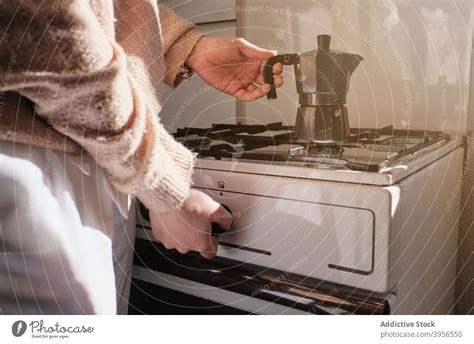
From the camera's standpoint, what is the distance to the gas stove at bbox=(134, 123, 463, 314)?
0.40 m

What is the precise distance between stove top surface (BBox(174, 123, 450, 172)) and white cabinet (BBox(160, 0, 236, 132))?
0.19 m

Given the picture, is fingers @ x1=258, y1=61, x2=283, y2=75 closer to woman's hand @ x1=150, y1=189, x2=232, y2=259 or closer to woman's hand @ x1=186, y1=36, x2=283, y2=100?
woman's hand @ x1=186, y1=36, x2=283, y2=100

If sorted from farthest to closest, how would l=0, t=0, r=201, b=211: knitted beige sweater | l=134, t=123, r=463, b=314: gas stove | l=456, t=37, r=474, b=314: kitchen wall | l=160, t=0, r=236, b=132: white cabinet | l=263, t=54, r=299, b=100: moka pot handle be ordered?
1. l=160, t=0, r=236, b=132: white cabinet
2. l=456, t=37, r=474, b=314: kitchen wall
3. l=263, t=54, r=299, b=100: moka pot handle
4. l=134, t=123, r=463, b=314: gas stove
5. l=0, t=0, r=201, b=211: knitted beige sweater

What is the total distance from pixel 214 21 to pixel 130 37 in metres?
0.45

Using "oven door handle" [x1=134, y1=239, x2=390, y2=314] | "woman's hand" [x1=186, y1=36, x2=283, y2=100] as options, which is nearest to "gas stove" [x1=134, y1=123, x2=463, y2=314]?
"oven door handle" [x1=134, y1=239, x2=390, y2=314]

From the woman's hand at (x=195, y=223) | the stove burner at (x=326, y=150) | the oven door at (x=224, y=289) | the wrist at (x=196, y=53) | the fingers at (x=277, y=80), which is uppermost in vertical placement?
the wrist at (x=196, y=53)

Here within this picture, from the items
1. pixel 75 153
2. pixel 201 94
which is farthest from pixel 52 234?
pixel 201 94

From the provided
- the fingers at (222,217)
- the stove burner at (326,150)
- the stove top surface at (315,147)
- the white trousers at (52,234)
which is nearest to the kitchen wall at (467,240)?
the stove top surface at (315,147)

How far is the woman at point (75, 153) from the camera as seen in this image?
0.29 metres

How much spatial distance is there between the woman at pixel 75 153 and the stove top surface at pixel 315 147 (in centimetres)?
9

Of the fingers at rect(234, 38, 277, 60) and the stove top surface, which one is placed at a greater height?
the fingers at rect(234, 38, 277, 60)

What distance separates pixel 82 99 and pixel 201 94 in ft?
1.98

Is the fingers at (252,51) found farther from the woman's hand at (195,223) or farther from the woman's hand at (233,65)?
the woman's hand at (195,223)

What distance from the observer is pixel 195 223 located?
444 millimetres
